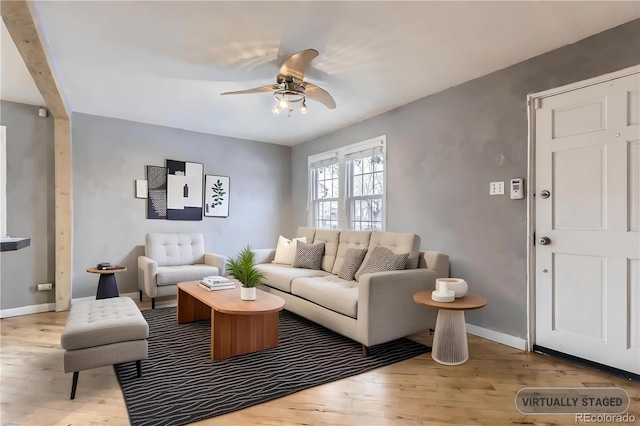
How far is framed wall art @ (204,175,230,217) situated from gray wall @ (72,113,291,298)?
9 cm

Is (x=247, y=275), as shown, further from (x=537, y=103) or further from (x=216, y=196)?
(x=216, y=196)

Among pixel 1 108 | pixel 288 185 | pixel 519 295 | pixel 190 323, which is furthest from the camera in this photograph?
pixel 288 185

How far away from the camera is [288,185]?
604 centimetres

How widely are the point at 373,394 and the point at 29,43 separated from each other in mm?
3131

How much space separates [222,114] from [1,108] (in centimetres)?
234

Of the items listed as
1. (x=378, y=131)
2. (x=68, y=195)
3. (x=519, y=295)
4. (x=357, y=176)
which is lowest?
(x=519, y=295)

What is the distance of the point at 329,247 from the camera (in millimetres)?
4156

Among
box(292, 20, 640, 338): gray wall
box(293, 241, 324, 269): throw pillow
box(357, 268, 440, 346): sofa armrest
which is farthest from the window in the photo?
box(357, 268, 440, 346): sofa armrest

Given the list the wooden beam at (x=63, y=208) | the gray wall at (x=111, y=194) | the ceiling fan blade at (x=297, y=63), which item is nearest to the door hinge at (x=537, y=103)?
the ceiling fan blade at (x=297, y=63)

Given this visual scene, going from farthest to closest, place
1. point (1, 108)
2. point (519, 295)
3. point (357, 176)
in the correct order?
point (357, 176)
point (1, 108)
point (519, 295)

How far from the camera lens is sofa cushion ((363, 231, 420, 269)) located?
125 inches

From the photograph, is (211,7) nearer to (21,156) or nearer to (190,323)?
(190,323)

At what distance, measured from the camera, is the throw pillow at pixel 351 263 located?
11.5 ft

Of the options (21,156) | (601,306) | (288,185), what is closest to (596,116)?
(601,306)
